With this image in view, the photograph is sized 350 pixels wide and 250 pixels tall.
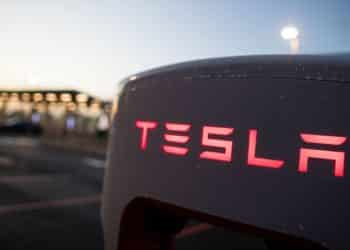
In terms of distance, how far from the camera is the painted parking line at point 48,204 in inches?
265

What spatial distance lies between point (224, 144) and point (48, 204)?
6.68 meters

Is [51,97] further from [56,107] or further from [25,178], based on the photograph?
[25,178]

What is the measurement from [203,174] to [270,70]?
461 millimetres

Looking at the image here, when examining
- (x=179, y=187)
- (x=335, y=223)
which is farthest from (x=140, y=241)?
(x=335, y=223)

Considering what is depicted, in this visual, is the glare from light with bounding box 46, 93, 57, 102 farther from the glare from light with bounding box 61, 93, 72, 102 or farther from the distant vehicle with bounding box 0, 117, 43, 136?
the distant vehicle with bounding box 0, 117, 43, 136

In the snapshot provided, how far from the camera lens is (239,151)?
1366 millimetres

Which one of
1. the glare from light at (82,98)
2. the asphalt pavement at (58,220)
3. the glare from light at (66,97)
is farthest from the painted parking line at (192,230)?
the glare from light at (66,97)

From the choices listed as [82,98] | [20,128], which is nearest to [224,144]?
[82,98]

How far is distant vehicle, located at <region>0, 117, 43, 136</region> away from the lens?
35569mm

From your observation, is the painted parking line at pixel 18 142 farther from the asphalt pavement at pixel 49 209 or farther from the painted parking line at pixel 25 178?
Result: the painted parking line at pixel 25 178

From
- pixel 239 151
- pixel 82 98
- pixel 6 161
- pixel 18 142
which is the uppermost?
pixel 82 98

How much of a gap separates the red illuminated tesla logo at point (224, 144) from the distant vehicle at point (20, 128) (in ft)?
120

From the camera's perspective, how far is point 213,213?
1.45 meters

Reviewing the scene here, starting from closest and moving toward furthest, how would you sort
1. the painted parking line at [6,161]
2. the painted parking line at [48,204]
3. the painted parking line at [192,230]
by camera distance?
the painted parking line at [192,230] → the painted parking line at [48,204] → the painted parking line at [6,161]
